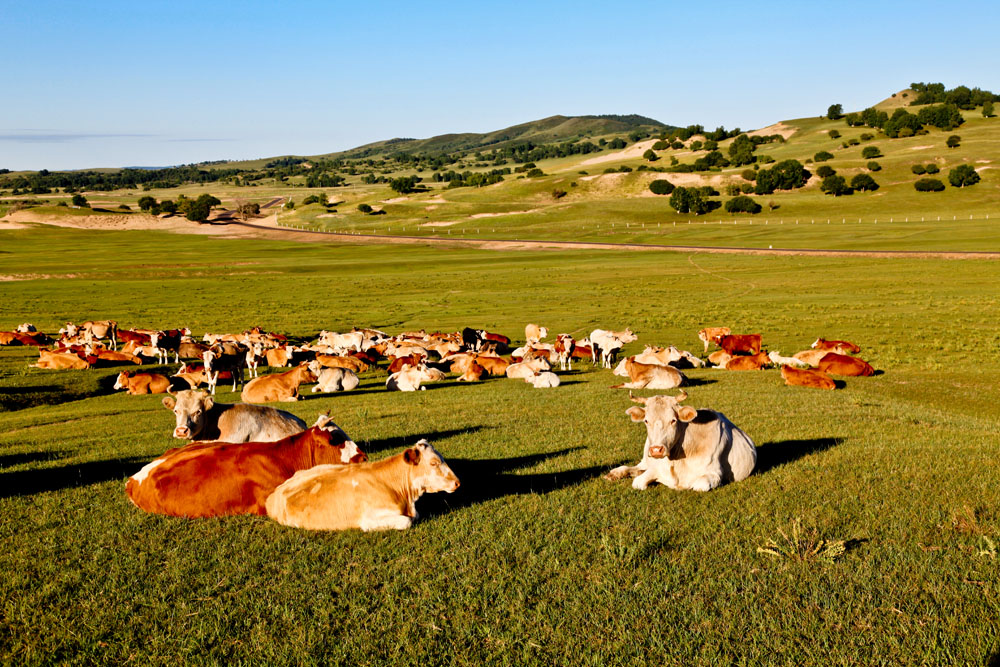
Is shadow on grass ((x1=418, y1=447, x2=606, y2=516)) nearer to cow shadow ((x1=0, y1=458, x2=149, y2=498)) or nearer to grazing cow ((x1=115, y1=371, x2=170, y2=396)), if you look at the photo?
cow shadow ((x1=0, y1=458, x2=149, y2=498))

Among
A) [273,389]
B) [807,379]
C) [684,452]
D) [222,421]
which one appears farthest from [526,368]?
[684,452]

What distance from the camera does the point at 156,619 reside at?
6.32m

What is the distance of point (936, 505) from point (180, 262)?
81.4 metres

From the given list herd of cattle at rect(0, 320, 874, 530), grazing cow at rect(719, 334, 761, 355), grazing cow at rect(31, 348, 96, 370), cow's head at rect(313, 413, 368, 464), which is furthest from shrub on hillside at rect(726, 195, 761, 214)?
cow's head at rect(313, 413, 368, 464)

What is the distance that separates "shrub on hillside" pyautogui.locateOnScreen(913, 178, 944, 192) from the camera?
117 m

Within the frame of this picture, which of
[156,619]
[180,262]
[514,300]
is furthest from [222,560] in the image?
[180,262]

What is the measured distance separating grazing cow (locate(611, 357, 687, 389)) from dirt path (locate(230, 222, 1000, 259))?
49137 millimetres

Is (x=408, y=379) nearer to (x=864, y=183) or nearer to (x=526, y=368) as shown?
Answer: (x=526, y=368)

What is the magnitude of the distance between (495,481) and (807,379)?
40.5 feet

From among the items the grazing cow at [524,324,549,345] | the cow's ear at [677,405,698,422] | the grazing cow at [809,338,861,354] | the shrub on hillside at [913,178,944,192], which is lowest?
the grazing cow at [524,324,549,345]

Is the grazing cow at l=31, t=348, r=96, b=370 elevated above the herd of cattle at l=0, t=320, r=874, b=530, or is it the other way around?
the herd of cattle at l=0, t=320, r=874, b=530

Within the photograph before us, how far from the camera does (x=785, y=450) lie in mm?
11453

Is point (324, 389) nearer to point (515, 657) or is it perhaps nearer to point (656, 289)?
point (515, 657)

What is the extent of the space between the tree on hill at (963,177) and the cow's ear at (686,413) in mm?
132708
